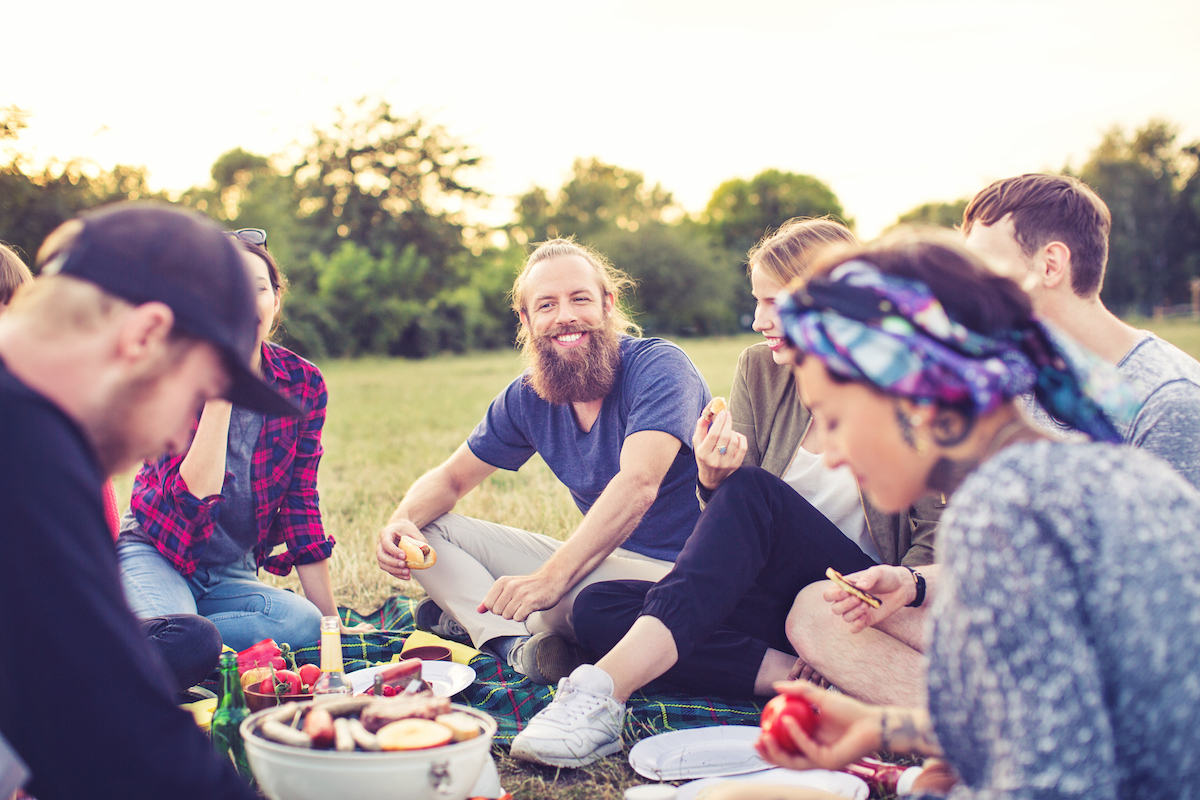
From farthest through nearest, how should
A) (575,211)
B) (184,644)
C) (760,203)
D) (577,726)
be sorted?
(760,203), (575,211), (184,644), (577,726)

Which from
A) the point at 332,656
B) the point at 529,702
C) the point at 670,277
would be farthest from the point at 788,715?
the point at 670,277

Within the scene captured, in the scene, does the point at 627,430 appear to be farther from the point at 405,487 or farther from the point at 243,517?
the point at 405,487

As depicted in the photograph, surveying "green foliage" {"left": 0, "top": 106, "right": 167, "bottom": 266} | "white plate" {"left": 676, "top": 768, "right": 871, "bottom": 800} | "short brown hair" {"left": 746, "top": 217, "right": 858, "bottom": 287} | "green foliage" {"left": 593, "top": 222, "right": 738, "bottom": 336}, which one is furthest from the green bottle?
"green foliage" {"left": 593, "top": 222, "right": 738, "bottom": 336}

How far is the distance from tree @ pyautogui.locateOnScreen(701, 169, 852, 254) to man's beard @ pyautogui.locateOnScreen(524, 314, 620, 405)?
245 feet

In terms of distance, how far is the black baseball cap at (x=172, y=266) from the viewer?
1.35 meters

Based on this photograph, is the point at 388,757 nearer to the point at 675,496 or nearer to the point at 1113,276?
the point at 675,496

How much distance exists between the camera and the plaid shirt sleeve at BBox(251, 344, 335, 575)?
12.0 ft

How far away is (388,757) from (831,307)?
117 cm

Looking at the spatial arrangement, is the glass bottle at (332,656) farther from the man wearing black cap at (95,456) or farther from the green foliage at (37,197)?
the green foliage at (37,197)

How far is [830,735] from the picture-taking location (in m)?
1.69

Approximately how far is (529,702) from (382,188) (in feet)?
120

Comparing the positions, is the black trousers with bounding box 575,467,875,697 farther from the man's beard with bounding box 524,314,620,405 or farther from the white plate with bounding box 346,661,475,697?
Result: the man's beard with bounding box 524,314,620,405

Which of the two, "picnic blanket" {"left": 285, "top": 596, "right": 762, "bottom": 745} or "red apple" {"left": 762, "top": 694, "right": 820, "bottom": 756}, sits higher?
"red apple" {"left": 762, "top": 694, "right": 820, "bottom": 756}

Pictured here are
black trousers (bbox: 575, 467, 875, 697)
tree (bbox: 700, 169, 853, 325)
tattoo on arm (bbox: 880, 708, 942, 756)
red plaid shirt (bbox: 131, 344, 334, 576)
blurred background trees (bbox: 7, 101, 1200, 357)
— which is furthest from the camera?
tree (bbox: 700, 169, 853, 325)
